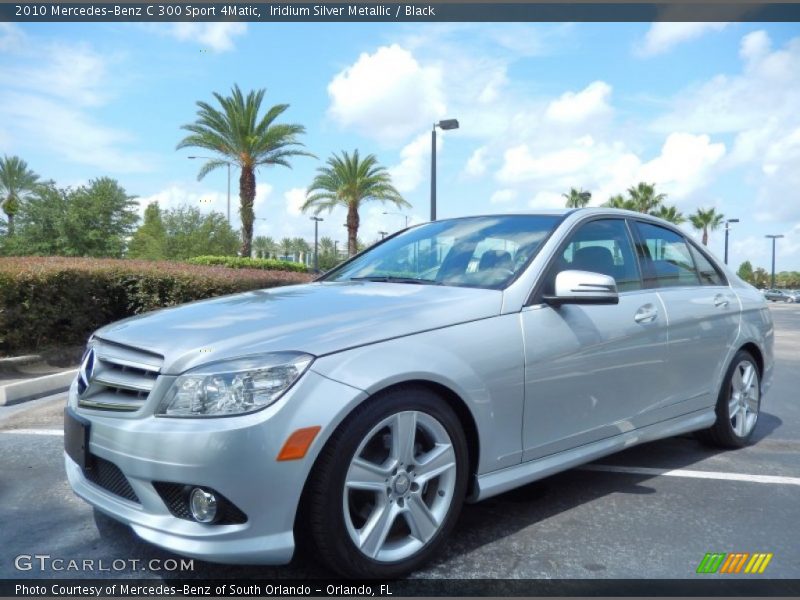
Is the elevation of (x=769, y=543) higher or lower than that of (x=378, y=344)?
lower

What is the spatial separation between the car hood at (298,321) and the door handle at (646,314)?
1034 millimetres

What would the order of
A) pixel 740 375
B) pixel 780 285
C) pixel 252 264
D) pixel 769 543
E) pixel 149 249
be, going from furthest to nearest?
pixel 780 285 < pixel 149 249 < pixel 252 264 < pixel 740 375 < pixel 769 543

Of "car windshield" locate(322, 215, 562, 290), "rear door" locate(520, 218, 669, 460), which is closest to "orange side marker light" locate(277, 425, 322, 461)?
"rear door" locate(520, 218, 669, 460)

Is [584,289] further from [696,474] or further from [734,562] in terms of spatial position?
[696,474]

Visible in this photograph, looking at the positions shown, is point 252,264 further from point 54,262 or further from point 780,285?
point 780,285

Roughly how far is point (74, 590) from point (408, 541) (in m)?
1.30

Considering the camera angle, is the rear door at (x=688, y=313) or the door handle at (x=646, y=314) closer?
the door handle at (x=646, y=314)

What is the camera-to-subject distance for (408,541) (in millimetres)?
2668

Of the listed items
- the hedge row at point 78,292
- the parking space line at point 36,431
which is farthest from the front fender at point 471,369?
the hedge row at point 78,292

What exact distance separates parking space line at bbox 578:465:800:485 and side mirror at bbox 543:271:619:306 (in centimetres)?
147

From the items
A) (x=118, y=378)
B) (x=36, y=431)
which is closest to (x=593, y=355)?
(x=118, y=378)

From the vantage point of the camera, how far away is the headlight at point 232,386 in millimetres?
2316

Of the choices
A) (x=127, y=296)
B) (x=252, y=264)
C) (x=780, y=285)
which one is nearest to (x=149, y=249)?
(x=252, y=264)

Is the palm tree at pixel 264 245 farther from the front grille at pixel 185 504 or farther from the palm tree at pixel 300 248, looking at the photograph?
the front grille at pixel 185 504
